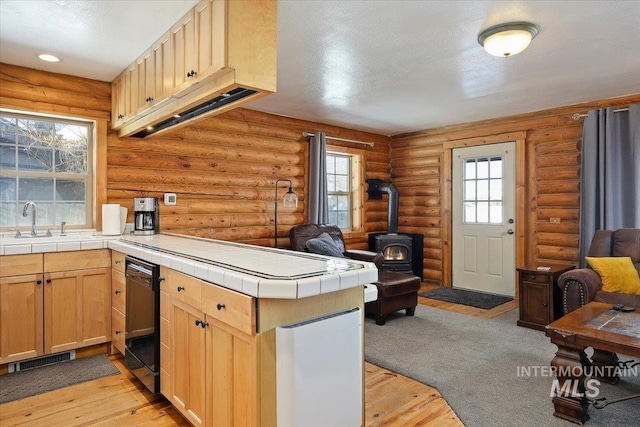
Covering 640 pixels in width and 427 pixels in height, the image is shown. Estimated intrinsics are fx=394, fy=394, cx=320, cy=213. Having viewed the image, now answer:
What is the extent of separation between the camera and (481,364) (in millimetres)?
3023

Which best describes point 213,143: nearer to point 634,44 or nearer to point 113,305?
point 113,305

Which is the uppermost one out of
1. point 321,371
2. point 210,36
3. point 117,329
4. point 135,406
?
point 210,36

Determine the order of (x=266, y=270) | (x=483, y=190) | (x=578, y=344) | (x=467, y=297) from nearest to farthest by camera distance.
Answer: (x=266, y=270) < (x=578, y=344) < (x=467, y=297) < (x=483, y=190)

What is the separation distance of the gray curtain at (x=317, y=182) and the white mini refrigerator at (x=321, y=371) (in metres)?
3.48

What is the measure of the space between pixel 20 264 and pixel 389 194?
4.66 meters

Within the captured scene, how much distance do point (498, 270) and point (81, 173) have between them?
5155 mm

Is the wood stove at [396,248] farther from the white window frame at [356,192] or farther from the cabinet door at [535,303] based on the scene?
the cabinet door at [535,303]

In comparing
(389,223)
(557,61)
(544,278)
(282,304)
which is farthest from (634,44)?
(389,223)

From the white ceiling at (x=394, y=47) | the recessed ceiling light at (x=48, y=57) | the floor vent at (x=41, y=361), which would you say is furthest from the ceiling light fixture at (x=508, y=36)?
the floor vent at (x=41, y=361)

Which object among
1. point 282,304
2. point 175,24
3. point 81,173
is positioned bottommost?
point 282,304

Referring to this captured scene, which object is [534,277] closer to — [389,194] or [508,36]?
[508,36]

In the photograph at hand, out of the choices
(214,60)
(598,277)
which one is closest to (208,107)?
(214,60)

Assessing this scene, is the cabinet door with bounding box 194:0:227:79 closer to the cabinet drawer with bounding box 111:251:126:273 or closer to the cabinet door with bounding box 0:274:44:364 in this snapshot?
the cabinet drawer with bounding box 111:251:126:273

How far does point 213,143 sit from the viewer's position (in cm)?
448
